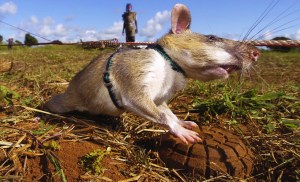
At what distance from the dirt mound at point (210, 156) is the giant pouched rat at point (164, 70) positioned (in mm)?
99

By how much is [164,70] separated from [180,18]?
58 cm

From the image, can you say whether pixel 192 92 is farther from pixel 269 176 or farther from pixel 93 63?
pixel 269 176

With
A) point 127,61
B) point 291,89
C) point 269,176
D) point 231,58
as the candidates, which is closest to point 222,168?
point 269,176

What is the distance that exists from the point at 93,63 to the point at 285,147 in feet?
6.16

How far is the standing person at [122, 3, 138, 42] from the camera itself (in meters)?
12.1

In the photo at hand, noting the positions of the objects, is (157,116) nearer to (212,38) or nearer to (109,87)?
(109,87)

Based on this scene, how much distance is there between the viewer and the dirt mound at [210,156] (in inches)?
95.0

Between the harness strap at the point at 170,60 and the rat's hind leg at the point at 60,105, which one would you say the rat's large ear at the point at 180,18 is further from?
the rat's hind leg at the point at 60,105

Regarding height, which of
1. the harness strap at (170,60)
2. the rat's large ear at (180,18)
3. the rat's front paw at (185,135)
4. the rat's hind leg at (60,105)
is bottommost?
the rat's front paw at (185,135)

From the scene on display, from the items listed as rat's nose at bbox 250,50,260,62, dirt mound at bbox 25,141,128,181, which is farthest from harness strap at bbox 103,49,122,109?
rat's nose at bbox 250,50,260,62

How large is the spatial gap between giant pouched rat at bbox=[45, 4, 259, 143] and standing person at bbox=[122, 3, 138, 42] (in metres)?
9.19

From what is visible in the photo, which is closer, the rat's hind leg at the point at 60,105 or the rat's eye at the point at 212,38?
the rat's eye at the point at 212,38

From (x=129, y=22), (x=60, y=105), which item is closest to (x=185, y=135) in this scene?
(x=60, y=105)

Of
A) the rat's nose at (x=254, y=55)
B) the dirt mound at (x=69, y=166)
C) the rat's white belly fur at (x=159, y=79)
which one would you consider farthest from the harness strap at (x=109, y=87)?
the rat's nose at (x=254, y=55)
